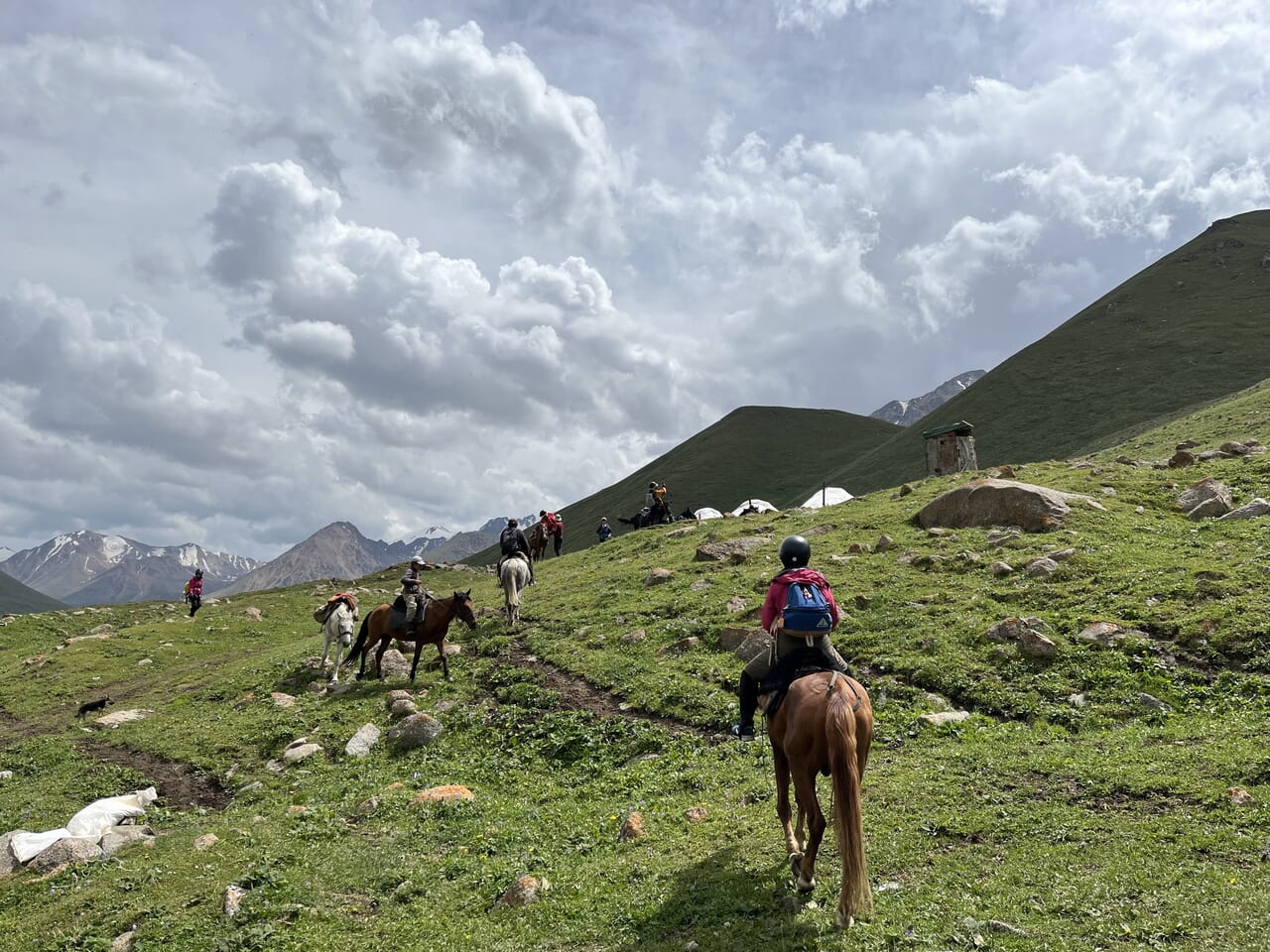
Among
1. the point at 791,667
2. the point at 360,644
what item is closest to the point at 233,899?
the point at 791,667

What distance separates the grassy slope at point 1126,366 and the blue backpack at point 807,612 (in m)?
83.0

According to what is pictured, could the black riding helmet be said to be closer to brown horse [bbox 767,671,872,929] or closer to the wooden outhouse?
brown horse [bbox 767,671,872,929]

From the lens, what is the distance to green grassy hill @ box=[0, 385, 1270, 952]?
7.66 meters

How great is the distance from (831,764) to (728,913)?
225 centimetres

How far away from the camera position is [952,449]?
50531 millimetres

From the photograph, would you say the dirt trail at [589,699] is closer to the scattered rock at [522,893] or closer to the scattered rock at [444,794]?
the scattered rock at [444,794]

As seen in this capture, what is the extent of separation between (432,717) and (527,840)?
275 inches

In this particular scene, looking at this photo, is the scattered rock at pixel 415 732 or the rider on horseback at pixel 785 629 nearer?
the rider on horseback at pixel 785 629

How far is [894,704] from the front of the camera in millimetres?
14031

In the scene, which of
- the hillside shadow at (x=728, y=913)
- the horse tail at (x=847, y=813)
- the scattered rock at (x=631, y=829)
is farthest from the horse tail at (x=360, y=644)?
the horse tail at (x=847, y=813)

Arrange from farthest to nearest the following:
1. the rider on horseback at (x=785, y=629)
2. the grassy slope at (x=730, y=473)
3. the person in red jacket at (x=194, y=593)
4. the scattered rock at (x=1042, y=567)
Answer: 1. the grassy slope at (x=730, y=473)
2. the person in red jacket at (x=194, y=593)
3. the scattered rock at (x=1042, y=567)
4. the rider on horseback at (x=785, y=629)

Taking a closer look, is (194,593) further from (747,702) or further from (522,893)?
(747,702)

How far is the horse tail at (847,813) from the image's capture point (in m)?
7.16

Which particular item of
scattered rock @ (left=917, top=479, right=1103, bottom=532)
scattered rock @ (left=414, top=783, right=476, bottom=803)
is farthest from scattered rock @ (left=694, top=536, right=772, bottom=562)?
scattered rock @ (left=414, top=783, right=476, bottom=803)
